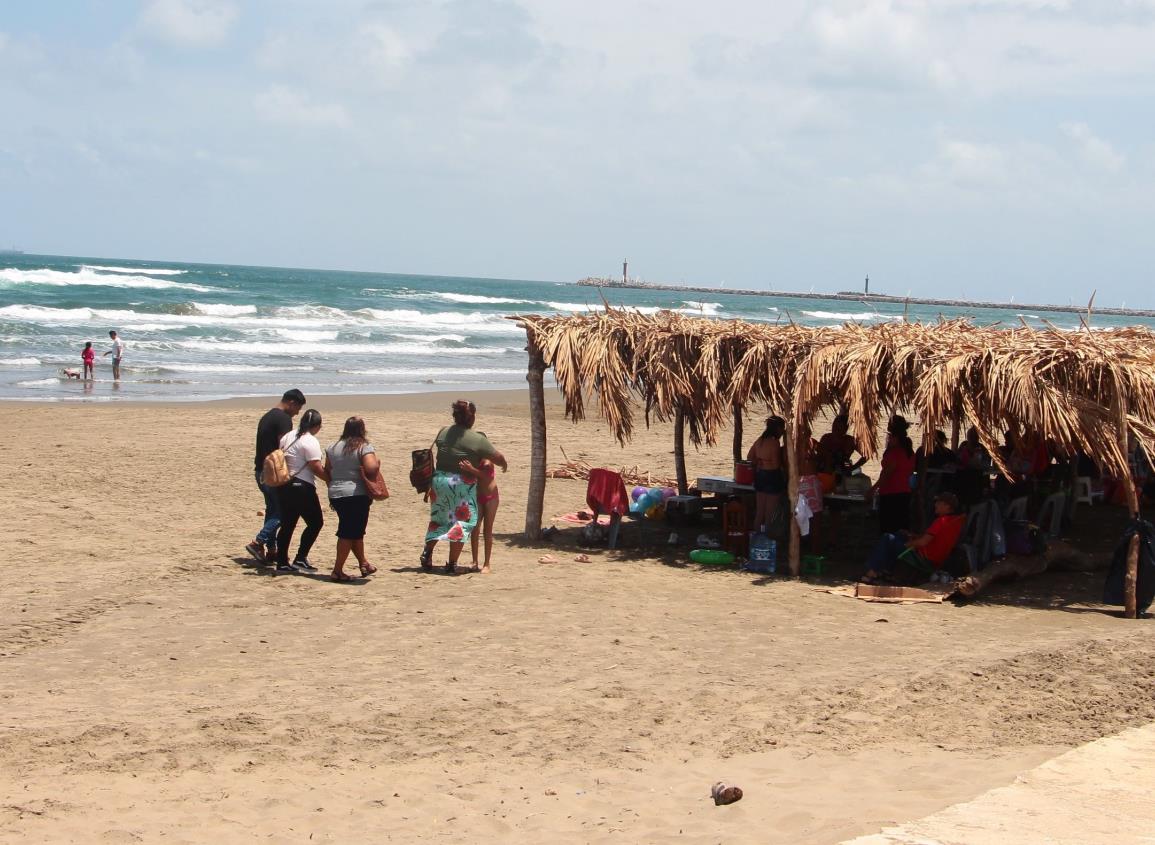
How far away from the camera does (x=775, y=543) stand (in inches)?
369

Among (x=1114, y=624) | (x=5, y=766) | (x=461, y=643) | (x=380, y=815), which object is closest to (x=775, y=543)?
(x=1114, y=624)

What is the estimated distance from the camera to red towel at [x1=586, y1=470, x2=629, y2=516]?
973cm

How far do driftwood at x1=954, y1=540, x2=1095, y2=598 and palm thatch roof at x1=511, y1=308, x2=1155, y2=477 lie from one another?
894mm

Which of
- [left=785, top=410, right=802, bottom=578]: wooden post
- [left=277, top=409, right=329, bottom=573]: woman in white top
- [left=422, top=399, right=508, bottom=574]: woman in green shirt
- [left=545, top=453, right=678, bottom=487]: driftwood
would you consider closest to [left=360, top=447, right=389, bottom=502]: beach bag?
[left=277, top=409, right=329, bottom=573]: woman in white top

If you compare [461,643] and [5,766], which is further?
[461,643]

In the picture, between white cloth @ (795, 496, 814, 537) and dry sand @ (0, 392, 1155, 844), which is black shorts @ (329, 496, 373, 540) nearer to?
dry sand @ (0, 392, 1155, 844)

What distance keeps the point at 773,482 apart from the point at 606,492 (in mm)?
1370

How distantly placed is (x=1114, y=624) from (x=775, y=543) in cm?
256

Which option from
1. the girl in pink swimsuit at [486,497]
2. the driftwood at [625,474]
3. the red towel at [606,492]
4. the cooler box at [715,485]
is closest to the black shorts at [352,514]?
the girl in pink swimsuit at [486,497]

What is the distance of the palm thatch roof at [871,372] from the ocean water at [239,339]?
55cm

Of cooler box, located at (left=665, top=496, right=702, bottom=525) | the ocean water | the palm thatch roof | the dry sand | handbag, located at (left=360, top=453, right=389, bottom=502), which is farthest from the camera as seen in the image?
the ocean water

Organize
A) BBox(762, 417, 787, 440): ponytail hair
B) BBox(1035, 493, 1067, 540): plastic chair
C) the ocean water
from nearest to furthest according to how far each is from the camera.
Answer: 1. BBox(762, 417, 787, 440): ponytail hair
2. BBox(1035, 493, 1067, 540): plastic chair
3. the ocean water

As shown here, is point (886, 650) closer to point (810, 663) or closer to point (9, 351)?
point (810, 663)

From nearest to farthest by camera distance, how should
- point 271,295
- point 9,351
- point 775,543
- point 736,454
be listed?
point 775,543, point 736,454, point 9,351, point 271,295
